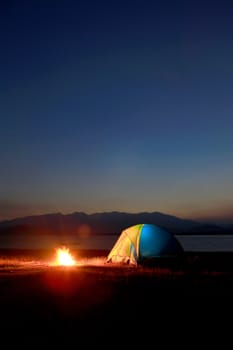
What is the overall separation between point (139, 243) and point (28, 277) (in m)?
8.60

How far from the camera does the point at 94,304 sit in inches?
445

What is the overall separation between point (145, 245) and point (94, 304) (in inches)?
499

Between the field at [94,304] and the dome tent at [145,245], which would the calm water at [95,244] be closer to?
the dome tent at [145,245]

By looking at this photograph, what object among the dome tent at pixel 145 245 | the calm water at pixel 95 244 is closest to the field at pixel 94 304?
the dome tent at pixel 145 245

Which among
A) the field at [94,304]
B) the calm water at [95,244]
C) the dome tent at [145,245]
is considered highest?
the dome tent at [145,245]

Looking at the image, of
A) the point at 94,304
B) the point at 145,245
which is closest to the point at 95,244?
the point at 145,245

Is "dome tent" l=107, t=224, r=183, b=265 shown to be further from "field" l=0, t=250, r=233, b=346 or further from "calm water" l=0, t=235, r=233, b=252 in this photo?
"calm water" l=0, t=235, r=233, b=252

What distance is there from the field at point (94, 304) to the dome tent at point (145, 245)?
6.25 metres

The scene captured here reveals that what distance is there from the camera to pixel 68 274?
58.0 ft

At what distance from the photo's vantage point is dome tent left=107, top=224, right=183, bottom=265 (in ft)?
77.4

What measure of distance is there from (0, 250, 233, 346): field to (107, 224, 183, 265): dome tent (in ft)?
20.5

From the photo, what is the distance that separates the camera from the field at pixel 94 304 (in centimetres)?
877

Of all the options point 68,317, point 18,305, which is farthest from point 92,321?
point 18,305

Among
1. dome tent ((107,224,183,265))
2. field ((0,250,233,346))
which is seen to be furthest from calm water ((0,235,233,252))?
field ((0,250,233,346))
